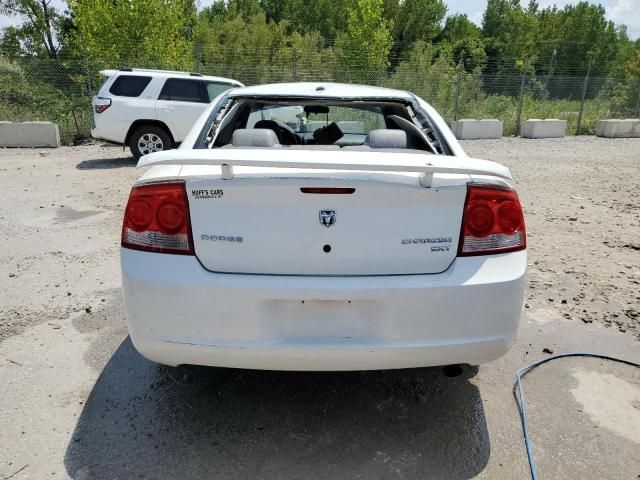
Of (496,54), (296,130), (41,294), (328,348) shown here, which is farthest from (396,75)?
(496,54)

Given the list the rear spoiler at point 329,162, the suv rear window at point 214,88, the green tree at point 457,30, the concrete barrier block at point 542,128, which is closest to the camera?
the rear spoiler at point 329,162

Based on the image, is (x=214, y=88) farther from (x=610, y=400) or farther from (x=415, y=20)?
(x=415, y=20)

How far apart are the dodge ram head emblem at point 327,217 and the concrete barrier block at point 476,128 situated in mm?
16722

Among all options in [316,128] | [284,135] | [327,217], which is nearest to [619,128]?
[316,128]

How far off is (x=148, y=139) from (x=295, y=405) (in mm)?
9702

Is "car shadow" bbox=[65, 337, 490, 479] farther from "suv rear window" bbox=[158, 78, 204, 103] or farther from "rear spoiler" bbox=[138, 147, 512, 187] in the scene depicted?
"suv rear window" bbox=[158, 78, 204, 103]

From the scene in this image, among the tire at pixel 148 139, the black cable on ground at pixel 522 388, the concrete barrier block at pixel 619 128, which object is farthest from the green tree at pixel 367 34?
the black cable on ground at pixel 522 388

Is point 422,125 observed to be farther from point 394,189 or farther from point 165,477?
point 165,477

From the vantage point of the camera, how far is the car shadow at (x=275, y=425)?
7.39ft

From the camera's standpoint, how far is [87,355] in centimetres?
319

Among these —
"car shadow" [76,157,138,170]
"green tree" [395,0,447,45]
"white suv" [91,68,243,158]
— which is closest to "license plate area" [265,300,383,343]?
"car shadow" [76,157,138,170]

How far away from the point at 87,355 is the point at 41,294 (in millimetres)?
1219

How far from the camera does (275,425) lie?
2537mm

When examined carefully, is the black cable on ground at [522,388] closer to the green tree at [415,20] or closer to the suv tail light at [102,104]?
the suv tail light at [102,104]
